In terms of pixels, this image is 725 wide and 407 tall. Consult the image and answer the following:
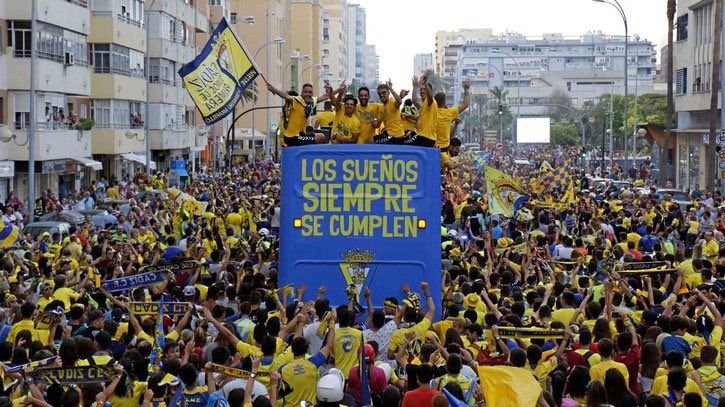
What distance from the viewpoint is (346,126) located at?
1609 centimetres

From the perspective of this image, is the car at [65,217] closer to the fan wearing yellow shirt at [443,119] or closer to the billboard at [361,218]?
the fan wearing yellow shirt at [443,119]

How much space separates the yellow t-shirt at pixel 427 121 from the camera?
50.4 feet

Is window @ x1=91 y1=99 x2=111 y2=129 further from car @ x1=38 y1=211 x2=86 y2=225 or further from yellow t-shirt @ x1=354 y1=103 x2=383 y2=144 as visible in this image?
yellow t-shirt @ x1=354 y1=103 x2=383 y2=144

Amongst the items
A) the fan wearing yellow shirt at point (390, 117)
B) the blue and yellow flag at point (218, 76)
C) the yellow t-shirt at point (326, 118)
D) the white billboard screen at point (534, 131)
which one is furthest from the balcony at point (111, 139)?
the white billboard screen at point (534, 131)

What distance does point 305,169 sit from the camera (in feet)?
46.2

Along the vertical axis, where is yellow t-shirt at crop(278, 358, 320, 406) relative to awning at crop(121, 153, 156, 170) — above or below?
below

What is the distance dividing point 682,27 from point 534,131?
48.2 metres

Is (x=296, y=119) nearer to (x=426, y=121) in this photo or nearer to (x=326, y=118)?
(x=326, y=118)

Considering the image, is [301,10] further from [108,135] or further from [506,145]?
[108,135]

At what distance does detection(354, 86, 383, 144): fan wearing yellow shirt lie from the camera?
52.7 ft

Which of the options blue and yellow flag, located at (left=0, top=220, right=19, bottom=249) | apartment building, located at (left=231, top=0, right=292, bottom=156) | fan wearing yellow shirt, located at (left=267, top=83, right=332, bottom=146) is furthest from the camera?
apartment building, located at (left=231, top=0, right=292, bottom=156)

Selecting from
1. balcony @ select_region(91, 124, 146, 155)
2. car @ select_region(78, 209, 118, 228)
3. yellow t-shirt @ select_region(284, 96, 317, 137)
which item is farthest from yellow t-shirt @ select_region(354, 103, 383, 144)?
balcony @ select_region(91, 124, 146, 155)

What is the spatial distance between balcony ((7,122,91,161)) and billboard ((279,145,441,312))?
26876 millimetres

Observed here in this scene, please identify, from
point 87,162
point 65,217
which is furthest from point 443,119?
point 87,162
